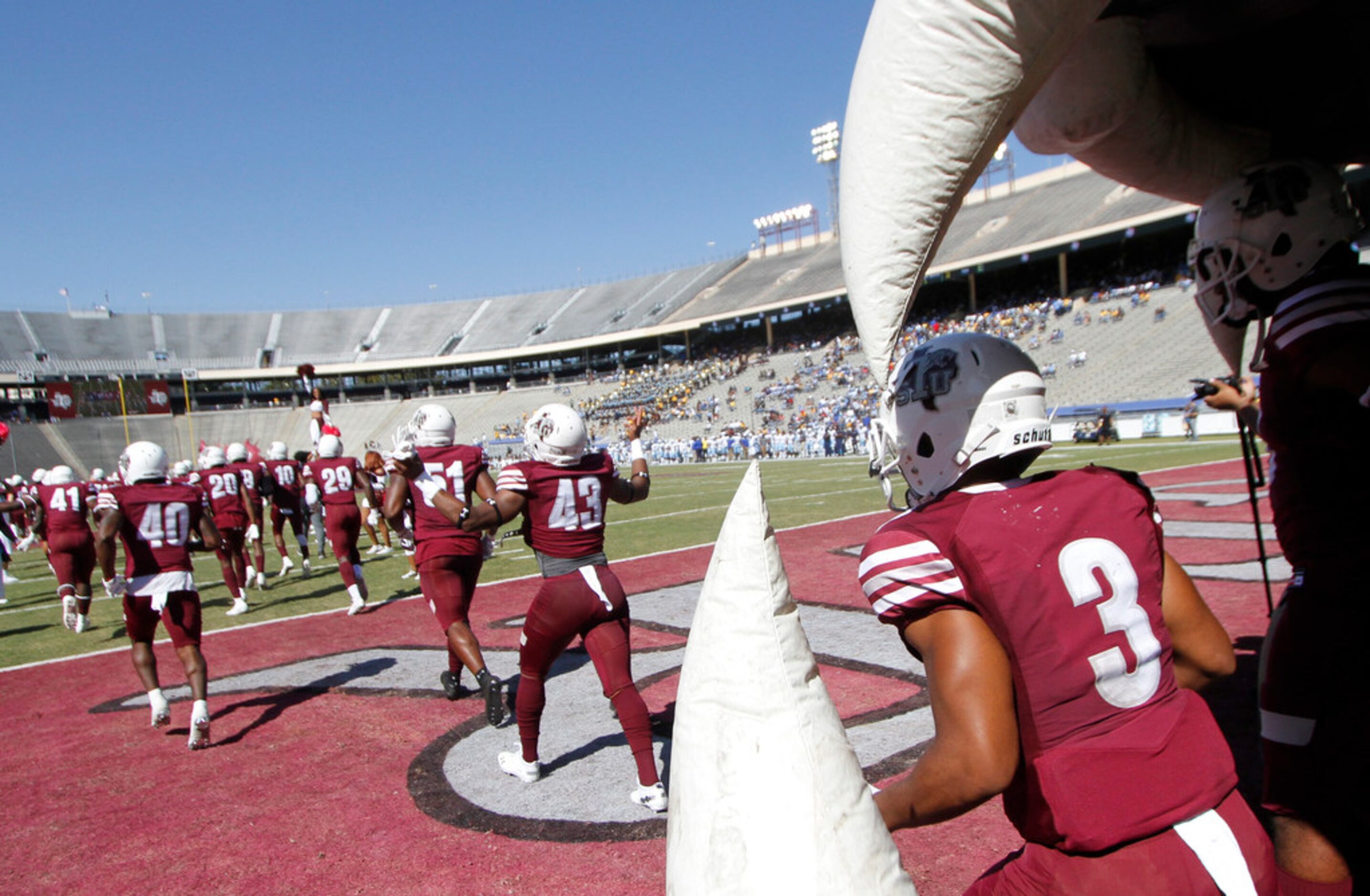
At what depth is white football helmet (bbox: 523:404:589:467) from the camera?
4070mm

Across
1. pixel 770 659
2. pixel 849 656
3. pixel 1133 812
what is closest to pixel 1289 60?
pixel 1133 812

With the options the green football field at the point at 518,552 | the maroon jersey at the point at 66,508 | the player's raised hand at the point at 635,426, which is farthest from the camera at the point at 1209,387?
the maroon jersey at the point at 66,508

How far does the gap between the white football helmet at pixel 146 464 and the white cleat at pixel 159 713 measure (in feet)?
4.59

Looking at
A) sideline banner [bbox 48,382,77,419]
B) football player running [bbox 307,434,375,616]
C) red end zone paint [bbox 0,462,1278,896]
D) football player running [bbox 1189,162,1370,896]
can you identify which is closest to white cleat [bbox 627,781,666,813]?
red end zone paint [bbox 0,462,1278,896]

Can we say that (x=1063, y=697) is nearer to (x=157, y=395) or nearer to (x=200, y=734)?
(x=200, y=734)

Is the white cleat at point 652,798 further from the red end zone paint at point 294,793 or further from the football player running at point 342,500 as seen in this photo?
the football player running at point 342,500

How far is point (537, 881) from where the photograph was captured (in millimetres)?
3102

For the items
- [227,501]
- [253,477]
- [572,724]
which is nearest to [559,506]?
[572,724]

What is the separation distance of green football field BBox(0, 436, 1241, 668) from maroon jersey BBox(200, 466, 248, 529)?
0.93 metres

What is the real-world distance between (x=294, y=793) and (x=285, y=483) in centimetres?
873

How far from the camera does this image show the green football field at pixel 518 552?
8945 mm

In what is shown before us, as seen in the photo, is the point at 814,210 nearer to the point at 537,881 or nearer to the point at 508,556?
the point at 508,556

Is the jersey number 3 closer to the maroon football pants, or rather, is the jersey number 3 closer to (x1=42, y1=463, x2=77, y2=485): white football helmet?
the maroon football pants

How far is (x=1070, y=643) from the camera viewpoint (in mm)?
1388
